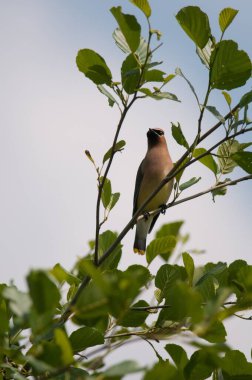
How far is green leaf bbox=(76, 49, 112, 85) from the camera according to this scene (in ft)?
9.53

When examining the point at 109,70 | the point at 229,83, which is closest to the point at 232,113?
the point at 229,83

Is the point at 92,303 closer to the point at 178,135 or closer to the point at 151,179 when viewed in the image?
the point at 178,135

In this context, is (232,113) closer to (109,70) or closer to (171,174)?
(171,174)

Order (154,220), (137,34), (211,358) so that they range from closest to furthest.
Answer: (211,358)
(137,34)
(154,220)

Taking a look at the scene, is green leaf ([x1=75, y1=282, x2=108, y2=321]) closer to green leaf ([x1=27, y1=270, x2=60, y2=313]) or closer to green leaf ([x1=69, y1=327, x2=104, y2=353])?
green leaf ([x1=27, y1=270, x2=60, y2=313])

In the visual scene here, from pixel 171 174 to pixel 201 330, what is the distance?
1.46 m

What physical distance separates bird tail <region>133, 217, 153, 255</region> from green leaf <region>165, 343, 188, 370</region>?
16.6 feet

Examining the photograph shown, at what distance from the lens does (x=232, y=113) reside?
2.87m

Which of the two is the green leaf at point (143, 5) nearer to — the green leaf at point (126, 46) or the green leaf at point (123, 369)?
the green leaf at point (126, 46)

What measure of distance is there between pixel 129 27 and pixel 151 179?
15.4 feet

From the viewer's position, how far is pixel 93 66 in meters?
2.91

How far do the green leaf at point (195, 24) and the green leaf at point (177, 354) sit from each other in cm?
120

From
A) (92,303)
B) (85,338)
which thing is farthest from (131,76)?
(92,303)

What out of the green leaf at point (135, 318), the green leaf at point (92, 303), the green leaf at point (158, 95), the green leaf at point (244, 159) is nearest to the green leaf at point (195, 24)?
the green leaf at point (158, 95)
